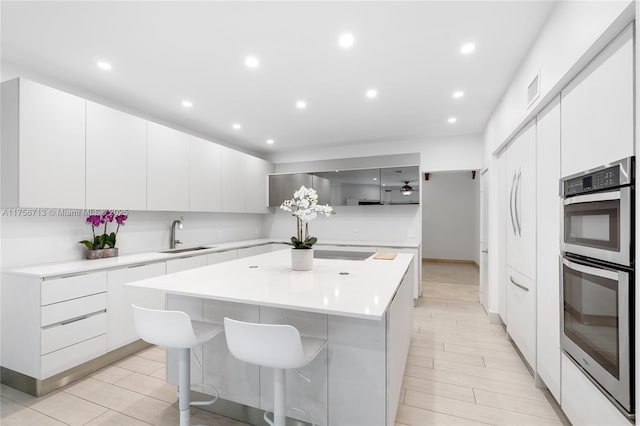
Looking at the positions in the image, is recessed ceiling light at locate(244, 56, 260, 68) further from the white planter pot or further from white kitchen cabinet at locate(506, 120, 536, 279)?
white kitchen cabinet at locate(506, 120, 536, 279)

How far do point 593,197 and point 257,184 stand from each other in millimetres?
4702

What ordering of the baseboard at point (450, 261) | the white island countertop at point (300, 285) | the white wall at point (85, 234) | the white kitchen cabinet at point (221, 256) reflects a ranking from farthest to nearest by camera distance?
1. the baseboard at point (450, 261)
2. the white kitchen cabinet at point (221, 256)
3. the white wall at point (85, 234)
4. the white island countertop at point (300, 285)

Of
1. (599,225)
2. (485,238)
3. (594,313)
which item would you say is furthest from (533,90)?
(485,238)

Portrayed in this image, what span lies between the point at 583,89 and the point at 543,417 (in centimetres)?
206

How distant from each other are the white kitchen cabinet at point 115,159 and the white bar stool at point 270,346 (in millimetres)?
2297

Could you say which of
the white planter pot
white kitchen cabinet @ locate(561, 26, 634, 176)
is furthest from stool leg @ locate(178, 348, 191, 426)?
white kitchen cabinet @ locate(561, 26, 634, 176)

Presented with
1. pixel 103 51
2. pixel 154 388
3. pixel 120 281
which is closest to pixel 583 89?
pixel 103 51

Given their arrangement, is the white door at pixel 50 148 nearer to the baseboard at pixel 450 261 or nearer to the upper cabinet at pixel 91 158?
the upper cabinet at pixel 91 158

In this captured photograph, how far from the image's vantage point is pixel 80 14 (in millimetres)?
1923

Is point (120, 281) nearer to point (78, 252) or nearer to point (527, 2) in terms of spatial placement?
point (78, 252)

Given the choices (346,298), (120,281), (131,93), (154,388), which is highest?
(131,93)

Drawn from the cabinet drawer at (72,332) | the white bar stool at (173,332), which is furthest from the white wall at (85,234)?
the white bar stool at (173,332)

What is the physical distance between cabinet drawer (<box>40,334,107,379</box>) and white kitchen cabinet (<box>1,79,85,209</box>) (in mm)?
1179

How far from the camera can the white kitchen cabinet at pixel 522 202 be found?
2381 millimetres
